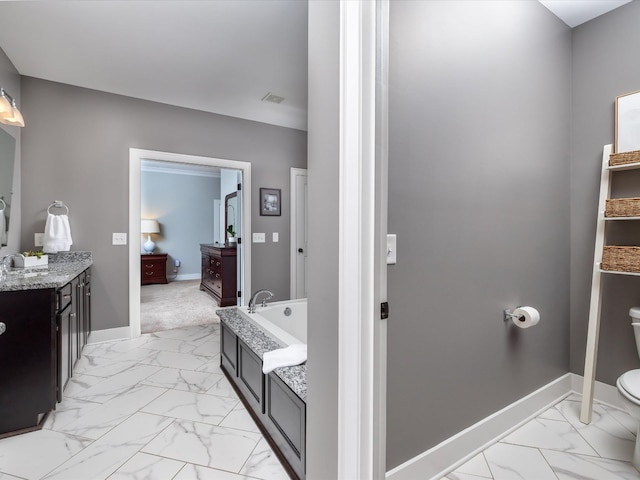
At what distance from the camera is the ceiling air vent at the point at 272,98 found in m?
3.21

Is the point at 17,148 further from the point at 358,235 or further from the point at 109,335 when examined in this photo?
the point at 358,235

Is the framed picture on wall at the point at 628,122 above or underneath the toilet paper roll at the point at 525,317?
above

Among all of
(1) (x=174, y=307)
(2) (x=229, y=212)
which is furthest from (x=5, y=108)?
A: (2) (x=229, y=212)

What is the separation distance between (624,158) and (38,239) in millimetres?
4399

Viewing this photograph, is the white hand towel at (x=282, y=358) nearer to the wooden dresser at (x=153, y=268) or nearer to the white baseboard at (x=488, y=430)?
the white baseboard at (x=488, y=430)

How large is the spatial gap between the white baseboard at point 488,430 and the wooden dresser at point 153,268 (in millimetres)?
6336

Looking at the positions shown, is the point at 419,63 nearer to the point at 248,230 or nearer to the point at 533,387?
the point at 533,387

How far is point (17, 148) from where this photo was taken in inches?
106

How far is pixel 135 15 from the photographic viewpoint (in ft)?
6.70

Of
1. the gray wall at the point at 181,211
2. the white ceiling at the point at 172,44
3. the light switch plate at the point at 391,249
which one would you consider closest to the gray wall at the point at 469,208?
the light switch plate at the point at 391,249

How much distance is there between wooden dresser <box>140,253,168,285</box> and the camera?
629 cm

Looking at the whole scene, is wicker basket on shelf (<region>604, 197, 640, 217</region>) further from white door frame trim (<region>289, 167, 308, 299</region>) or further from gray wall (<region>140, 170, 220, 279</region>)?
gray wall (<region>140, 170, 220, 279</region>)

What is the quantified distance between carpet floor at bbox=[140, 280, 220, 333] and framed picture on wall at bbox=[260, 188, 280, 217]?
152 centimetres

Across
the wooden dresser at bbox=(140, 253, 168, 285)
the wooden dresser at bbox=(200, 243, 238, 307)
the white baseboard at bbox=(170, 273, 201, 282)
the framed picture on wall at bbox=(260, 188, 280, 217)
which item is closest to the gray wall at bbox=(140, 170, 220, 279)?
the white baseboard at bbox=(170, 273, 201, 282)
